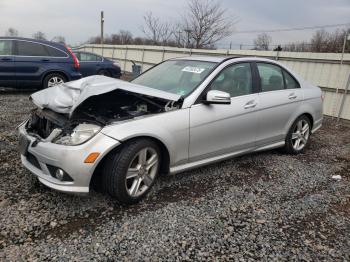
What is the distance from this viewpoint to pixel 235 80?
13.7 feet

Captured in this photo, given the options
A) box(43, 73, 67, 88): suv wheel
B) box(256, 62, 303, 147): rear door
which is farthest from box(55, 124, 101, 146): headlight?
box(43, 73, 67, 88): suv wheel

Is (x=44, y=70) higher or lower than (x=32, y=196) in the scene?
→ higher

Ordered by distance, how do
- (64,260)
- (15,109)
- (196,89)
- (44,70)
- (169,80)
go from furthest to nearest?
(44,70) → (15,109) → (169,80) → (196,89) → (64,260)

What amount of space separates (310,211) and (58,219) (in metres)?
2.57

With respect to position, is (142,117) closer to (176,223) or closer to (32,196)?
(176,223)

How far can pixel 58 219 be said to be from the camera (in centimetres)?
295

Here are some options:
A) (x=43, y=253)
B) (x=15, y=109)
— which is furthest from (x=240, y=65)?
(x=15, y=109)

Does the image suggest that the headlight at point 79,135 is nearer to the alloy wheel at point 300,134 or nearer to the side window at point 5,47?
the alloy wheel at point 300,134

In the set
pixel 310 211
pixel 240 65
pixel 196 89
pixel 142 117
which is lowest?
pixel 310 211

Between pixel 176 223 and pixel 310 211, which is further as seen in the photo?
pixel 310 211

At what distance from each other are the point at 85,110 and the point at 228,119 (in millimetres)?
1665

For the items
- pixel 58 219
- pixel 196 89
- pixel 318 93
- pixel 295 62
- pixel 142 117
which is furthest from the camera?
pixel 295 62

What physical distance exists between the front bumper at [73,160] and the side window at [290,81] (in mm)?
3098

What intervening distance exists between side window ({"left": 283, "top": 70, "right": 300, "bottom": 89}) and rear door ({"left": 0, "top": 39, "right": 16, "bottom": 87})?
721cm
